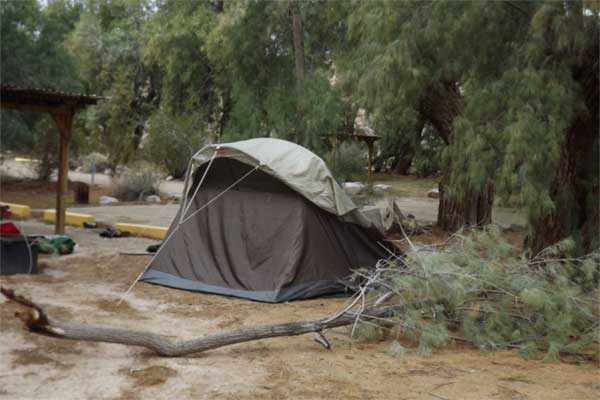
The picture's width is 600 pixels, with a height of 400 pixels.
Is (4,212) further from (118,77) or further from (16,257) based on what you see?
(118,77)

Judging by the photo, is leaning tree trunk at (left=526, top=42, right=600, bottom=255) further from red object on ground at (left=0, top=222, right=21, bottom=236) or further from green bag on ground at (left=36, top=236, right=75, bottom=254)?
green bag on ground at (left=36, top=236, right=75, bottom=254)

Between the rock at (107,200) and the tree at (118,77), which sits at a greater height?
the tree at (118,77)

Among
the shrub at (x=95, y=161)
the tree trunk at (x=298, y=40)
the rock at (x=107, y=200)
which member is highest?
the tree trunk at (x=298, y=40)

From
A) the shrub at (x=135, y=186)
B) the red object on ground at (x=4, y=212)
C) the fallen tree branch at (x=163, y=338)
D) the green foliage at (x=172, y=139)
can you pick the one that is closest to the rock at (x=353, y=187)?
the green foliage at (x=172, y=139)

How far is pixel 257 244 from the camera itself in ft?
26.9

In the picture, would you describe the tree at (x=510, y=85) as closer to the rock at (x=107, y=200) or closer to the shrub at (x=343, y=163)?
the shrub at (x=343, y=163)

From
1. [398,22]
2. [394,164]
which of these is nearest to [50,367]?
[398,22]

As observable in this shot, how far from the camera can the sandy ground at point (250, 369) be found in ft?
15.1

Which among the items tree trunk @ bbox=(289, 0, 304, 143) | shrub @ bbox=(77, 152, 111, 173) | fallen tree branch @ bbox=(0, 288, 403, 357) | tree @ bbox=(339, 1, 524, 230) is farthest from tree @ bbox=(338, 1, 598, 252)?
shrub @ bbox=(77, 152, 111, 173)

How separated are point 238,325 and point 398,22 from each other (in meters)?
3.73

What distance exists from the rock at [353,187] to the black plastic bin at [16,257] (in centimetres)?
911

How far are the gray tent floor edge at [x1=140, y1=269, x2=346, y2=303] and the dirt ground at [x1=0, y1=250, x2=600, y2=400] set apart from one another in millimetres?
758

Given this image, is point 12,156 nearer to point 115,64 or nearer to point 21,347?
point 115,64

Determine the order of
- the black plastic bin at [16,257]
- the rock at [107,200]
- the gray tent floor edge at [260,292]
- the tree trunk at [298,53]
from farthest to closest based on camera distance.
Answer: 1. the rock at [107,200]
2. the tree trunk at [298,53]
3. the black plastic bin at [16,257]
4. the gray tent floor edge at [260,292]
